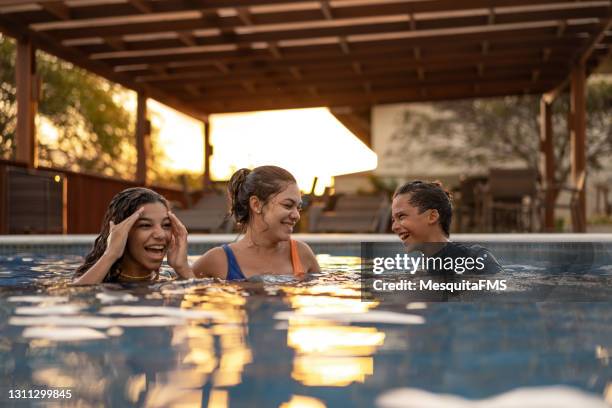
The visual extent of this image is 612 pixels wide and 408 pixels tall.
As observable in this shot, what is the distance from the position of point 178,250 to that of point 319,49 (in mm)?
6978

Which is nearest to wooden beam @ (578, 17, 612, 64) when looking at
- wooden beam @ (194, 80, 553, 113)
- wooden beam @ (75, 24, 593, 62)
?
wooden beam @ (75, 24, 593, 62)

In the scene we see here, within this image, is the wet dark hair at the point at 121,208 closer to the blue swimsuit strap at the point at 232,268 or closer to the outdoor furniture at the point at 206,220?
the blue swimsuit strap at the point at 232,268

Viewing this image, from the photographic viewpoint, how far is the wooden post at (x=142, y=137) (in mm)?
11461

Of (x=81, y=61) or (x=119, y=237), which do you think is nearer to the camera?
(x=119, y=237)

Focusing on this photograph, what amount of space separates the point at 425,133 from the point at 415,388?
18.8 m

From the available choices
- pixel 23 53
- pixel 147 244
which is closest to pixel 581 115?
pixel 23 53

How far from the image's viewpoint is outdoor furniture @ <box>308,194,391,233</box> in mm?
9648

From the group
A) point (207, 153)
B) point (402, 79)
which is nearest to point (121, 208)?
point (402, 79)

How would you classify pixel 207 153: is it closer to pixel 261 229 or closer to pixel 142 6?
pixel 142 6

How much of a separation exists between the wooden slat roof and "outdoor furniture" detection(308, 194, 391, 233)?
199cm

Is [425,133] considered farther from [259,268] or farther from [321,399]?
[321,399]

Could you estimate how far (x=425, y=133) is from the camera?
20.0 m

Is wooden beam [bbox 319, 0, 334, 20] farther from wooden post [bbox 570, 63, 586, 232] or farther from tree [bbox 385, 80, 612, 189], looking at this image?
tree [bbox 385, 80, 612, 189]

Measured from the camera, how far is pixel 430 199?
3785mm
